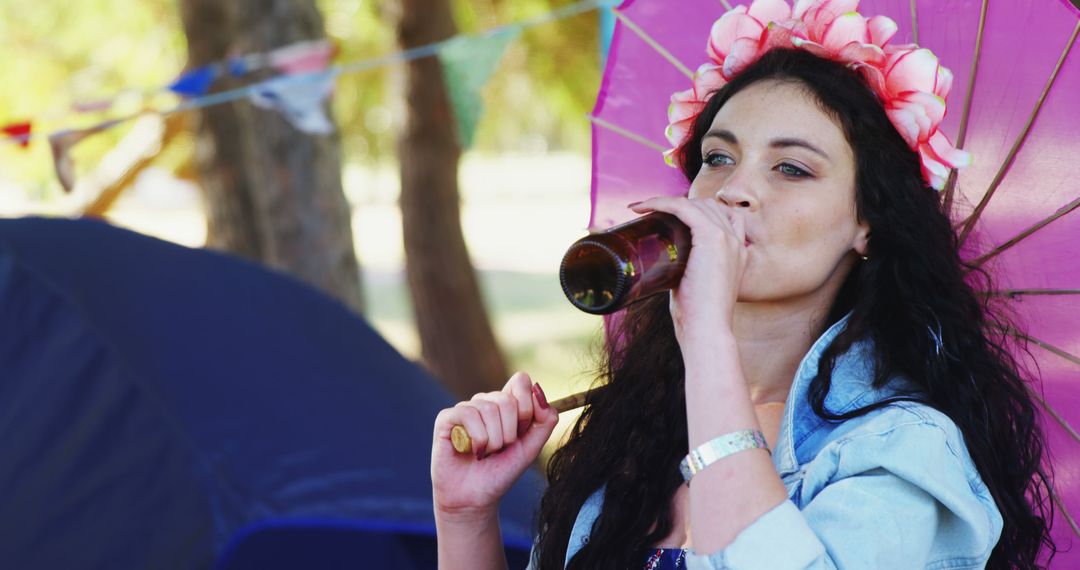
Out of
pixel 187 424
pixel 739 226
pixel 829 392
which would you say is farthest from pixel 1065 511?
pixel 187 424

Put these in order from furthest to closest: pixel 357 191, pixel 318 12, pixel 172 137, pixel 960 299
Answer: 1. pixel 357 191
2. pixel 172 137
3. pixel 318 12
4. pixel 960 299

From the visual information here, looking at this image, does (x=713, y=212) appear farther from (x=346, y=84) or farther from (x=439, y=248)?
(x=346, y=84)

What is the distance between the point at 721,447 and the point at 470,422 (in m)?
0.41

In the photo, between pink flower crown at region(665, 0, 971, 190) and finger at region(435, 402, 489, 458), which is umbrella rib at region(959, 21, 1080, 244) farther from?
finger at region(435, 402, 489, 458)

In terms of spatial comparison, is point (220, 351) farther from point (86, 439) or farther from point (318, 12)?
point (318, 12)

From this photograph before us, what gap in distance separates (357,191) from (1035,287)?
28.5 meters

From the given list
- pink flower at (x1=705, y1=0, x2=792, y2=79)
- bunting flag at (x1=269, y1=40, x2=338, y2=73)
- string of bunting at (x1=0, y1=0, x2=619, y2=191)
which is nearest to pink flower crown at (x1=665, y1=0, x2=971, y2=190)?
pink flower at (x1=705, y1=0, x2=792, y2=79)

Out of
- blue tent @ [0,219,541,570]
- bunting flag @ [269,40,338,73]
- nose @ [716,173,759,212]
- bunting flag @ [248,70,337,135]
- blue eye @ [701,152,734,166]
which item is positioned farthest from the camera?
bunting flag @ [269,40,338,73]

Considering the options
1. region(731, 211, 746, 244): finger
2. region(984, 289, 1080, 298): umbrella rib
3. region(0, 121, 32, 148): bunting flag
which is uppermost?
region(0, 121, 32, 148): bunting flag

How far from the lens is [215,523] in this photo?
2.71 m

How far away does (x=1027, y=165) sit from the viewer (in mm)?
1511

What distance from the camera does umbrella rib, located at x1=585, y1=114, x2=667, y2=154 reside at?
1.95 m

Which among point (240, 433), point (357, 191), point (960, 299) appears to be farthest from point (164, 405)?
point (357, 191)

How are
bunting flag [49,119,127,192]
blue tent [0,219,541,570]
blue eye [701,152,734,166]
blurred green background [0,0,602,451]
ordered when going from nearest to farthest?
blue eye [701,152,734,166] < blue tent [0,219,541,570] < bunting flag [49,119,127,192] < blurred green background [0,0,602,451]
